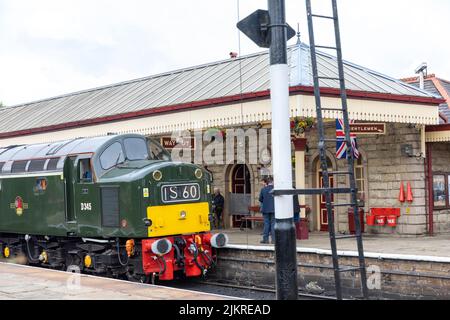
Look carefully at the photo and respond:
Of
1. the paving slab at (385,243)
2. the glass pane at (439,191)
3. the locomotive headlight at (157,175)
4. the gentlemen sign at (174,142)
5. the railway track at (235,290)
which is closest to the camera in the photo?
the railway track at (235,290)

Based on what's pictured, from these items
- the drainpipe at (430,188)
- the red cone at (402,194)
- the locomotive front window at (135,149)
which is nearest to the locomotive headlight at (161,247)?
the locomotive front window at (135,149)

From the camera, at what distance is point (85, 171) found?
13562 mm

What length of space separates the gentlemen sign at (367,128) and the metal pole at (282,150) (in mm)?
10136

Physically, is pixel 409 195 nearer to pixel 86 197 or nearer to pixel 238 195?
pixel 238 195

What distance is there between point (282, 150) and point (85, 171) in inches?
304

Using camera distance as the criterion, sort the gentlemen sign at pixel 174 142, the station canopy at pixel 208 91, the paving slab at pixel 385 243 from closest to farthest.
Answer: the paving slab at pixel 385 243 < the station canopy at pixel 208 91 < the gentlemen sign at pixel 174 142

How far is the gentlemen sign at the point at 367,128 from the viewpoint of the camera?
54.4ft

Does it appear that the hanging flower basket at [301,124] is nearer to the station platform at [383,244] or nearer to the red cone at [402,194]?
the station platform at [383,244]

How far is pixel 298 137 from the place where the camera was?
17.1 meters

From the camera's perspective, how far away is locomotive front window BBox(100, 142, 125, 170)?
1327cm

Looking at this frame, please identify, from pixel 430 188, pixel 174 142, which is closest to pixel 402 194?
pixel 430 188

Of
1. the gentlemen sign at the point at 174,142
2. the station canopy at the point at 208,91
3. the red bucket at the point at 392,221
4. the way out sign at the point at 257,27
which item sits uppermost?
the station canopy at the point at 208,91

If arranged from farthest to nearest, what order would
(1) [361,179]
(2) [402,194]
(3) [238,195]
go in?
(3) [238,195]
(1) [361,179]
(2) [402,194]
